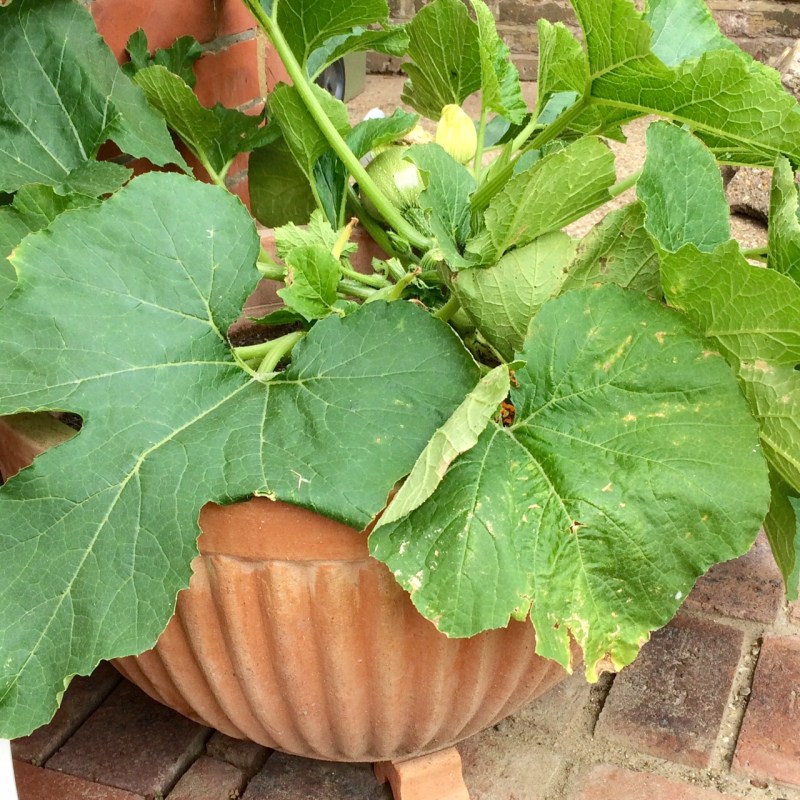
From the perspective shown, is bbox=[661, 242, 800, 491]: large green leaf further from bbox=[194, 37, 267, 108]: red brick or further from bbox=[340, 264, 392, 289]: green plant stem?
bbox=[194, 37, 267, 108]: red brick

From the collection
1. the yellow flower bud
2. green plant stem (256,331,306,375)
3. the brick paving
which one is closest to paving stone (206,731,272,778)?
the brick paving

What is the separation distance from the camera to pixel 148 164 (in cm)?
131

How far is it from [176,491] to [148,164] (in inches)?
27.3

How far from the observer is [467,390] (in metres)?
0.81

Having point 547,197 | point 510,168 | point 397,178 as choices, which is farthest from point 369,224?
point 547,197

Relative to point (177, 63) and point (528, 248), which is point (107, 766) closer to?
point (528, 248)

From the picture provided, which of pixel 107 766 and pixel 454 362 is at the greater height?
pixel 454 362

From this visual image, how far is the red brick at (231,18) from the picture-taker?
55.7 inches

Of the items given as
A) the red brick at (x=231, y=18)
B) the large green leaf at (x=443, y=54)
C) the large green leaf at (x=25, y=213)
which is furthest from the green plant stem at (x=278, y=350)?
the red brick at (x=231, y=18)

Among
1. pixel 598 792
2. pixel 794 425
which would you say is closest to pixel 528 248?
pixel 794 425

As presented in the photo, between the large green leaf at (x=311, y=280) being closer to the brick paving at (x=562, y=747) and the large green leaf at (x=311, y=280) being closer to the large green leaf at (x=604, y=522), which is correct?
the large green leaf at (x=604, y=522)

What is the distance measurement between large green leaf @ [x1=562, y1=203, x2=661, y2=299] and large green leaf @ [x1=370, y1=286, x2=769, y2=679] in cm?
10

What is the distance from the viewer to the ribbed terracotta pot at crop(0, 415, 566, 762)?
80cm

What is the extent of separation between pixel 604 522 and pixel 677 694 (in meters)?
0.60
